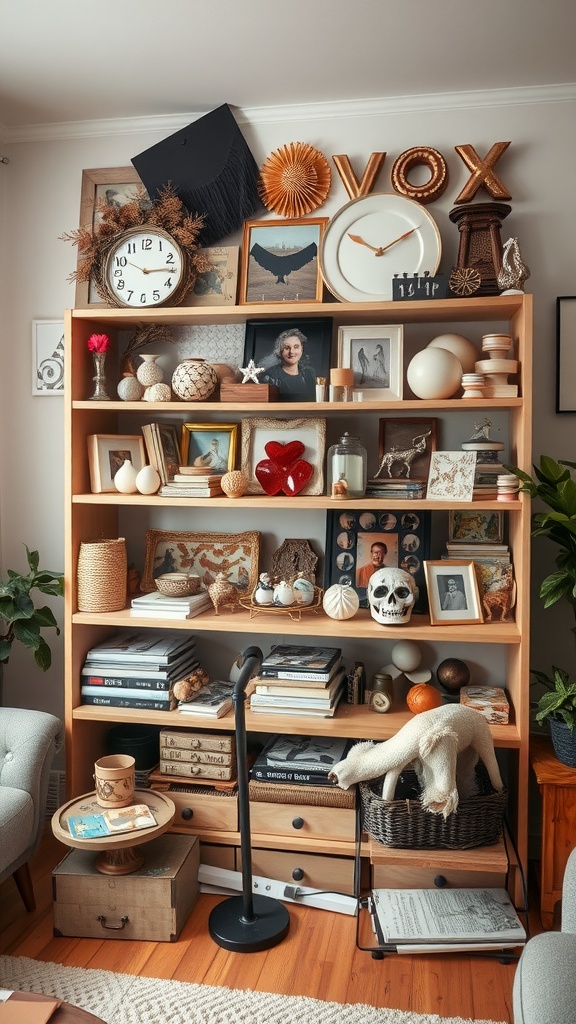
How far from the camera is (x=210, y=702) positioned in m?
2.87

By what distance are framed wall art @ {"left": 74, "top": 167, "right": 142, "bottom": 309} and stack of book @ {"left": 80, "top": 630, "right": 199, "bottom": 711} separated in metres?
1.28

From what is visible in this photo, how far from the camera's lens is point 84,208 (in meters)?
3.10

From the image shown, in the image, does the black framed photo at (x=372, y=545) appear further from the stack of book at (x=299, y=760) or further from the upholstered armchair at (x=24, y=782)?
the upholstered armchair at (x=24, y=782)

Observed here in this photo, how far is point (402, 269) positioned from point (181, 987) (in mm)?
2292

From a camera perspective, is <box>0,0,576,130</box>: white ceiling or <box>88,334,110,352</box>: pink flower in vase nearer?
<box>0,0,576,130</box>: white ceiling

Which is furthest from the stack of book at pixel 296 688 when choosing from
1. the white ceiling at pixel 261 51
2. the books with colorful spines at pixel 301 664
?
the white ceiling at pixel 261 51

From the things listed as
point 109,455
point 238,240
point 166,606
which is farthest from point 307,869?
point 238,240

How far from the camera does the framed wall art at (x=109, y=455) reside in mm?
2943

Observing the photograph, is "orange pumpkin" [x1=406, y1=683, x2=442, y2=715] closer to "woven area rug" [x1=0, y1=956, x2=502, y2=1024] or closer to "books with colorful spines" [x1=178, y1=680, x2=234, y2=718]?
"books with colorful spines" [x1=178, y1=680, x2=234, y2=718]

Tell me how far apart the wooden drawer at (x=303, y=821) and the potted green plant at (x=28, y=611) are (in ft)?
2.99

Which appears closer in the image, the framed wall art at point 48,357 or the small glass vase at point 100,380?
the small glass vase at point 100,380

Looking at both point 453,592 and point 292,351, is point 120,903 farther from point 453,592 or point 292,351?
point 292,351

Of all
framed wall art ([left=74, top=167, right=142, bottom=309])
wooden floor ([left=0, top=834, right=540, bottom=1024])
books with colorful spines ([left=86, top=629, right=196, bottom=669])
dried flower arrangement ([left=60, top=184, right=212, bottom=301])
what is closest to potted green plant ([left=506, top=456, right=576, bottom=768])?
wooden floor ([left=0, top=834, right=540, bottom=1024])

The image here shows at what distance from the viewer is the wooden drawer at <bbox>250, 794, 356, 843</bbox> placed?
2676mm
